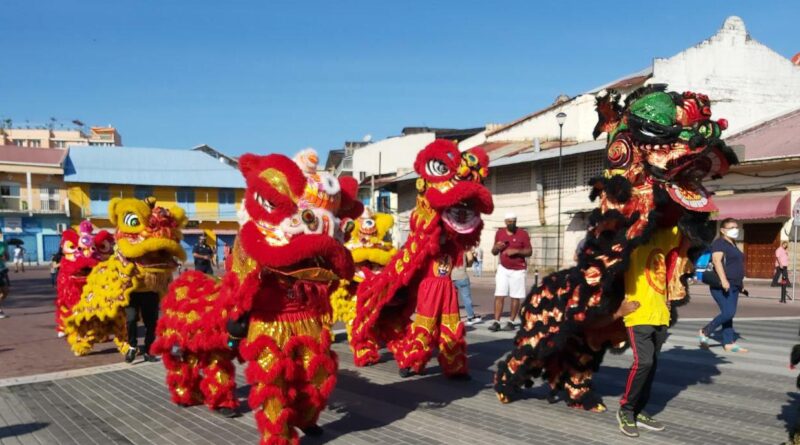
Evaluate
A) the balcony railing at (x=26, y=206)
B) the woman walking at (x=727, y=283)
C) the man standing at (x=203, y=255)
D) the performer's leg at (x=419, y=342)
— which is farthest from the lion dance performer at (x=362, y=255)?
the balcony railing at (x=26, y=206)

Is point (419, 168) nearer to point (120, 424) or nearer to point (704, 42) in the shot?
point (120, 424)

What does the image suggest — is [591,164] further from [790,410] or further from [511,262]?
[790,410]

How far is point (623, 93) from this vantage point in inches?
927

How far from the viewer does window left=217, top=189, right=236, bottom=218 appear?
41.5 m

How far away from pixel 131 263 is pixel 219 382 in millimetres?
2860

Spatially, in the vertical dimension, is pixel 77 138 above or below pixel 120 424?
above

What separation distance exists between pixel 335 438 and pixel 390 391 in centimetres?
143

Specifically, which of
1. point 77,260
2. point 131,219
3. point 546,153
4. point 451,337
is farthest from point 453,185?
point 546,153

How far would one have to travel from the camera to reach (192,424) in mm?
4859

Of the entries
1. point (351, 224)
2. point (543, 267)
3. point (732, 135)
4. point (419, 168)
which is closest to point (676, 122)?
point (419, 168)

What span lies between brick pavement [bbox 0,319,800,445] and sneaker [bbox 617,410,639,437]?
69 mm

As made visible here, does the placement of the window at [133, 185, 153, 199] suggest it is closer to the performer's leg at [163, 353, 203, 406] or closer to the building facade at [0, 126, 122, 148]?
the building facade at [0, 126, 122, 148]

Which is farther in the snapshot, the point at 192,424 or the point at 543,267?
the point at 543,267

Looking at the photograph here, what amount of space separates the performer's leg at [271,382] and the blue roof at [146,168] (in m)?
38.5
